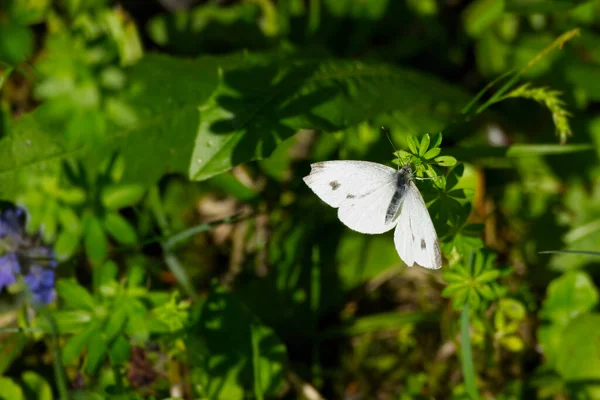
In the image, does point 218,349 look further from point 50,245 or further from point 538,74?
point 538,74

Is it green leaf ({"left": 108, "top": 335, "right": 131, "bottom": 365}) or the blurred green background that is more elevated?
the blurred green background

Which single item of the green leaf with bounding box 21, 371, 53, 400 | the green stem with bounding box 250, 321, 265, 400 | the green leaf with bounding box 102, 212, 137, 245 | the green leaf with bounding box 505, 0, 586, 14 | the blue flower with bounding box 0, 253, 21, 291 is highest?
→ the green leaf with bounding box 505, 0, 586, 14

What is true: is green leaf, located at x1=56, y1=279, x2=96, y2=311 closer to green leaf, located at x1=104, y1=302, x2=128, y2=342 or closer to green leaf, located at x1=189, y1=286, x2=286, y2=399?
green leaf, located at x1=104, y1=302, x2=128, y2=342

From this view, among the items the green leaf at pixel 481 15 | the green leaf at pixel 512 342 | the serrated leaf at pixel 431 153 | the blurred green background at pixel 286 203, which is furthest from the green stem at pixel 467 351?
the green leaf at pixel 481 15

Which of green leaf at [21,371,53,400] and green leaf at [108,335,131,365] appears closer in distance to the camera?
green leaf at [108,335,131,365]

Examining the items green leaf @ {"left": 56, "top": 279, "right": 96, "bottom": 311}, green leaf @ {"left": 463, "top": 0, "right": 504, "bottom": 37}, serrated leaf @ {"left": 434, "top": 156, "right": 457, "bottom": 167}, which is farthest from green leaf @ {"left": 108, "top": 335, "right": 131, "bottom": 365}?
green leaf @ {"left": 463, "top": 0, "right": 504, "bottom": 37}

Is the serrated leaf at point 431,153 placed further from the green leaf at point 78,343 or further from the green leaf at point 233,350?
the green leaf at point 78,343

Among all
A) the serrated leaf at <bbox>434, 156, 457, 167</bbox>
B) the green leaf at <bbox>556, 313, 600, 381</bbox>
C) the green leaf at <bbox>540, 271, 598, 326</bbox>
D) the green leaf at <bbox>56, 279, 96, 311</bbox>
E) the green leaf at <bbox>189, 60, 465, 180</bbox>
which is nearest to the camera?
the serrated leaf at <bbox>434, 156, 457, 167</bbox>
